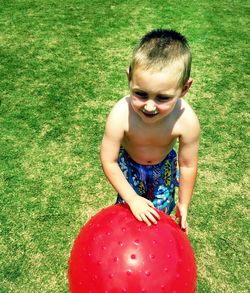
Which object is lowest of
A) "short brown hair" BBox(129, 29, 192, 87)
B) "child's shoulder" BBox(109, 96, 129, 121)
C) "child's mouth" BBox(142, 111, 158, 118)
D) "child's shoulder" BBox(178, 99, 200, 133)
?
"child's shoulder" BBox(178, 99, 200, 133)

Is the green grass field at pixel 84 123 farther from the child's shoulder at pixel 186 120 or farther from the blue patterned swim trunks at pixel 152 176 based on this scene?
the child's shoulder at pixel 186 120

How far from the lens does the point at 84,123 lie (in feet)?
14.1

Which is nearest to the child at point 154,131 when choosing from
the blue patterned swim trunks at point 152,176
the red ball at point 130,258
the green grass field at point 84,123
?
the blue patterned swim trunks at point 152,176

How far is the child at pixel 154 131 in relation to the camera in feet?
7.04

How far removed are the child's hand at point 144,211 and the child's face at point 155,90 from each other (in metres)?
0.48

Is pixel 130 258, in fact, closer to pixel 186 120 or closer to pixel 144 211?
pixel 144 211

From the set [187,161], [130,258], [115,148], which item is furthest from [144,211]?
[187,161]

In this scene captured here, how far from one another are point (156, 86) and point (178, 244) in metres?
0.80

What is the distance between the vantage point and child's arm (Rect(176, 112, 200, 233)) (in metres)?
2.50

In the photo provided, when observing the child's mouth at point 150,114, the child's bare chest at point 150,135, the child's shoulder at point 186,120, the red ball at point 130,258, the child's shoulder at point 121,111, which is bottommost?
the red ball at point 130,258

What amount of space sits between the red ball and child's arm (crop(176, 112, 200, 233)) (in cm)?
55

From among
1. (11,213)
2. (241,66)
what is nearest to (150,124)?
(11,213)

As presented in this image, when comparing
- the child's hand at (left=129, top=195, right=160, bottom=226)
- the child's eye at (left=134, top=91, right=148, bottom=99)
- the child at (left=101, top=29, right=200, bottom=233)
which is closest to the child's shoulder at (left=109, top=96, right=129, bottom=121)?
the child at (left=101, top=29, right=200, bottom=233)

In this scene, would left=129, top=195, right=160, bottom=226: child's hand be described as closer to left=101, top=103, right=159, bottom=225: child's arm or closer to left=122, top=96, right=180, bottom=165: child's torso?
left=101, top=103, right=159, bottom=225: child's arm
